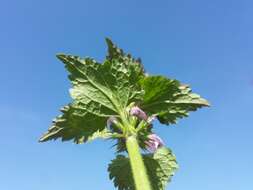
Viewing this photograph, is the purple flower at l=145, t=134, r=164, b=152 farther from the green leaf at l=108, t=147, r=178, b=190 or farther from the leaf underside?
the leaf underside

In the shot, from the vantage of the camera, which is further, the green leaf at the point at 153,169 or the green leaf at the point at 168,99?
the green leaf at the point at 153,169

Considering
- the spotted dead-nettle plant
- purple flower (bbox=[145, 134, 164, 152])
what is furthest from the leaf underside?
purple flower (bbox=[145, 134, 164, 152])

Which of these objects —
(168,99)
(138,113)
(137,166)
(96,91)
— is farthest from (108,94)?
(137,166)

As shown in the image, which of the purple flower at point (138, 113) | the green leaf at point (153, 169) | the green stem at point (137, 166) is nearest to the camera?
the green stem at point (137, 166)

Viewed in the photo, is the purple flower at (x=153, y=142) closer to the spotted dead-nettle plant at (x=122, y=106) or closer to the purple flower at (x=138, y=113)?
the spotted dead-nettle plant at (x=122, y=106)

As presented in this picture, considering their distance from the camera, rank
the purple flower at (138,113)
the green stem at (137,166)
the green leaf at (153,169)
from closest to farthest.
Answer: the green stem at (137,166) → the purple flower at (138,113) → the green leaf at (153,169)

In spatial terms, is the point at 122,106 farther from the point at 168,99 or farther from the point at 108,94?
the point at 168,99

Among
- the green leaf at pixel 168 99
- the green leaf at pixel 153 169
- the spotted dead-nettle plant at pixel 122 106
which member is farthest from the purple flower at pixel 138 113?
the green leaf at pixel 153 169
